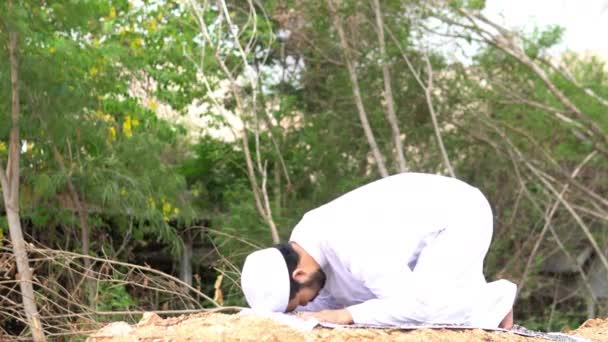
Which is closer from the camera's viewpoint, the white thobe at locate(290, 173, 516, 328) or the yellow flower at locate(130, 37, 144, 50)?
the white thobe at locate(290, 173, 516, 328)

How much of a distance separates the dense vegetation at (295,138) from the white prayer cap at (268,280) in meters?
5.61

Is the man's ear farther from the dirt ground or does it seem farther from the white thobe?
the dirt ground

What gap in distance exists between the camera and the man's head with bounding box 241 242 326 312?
376 centimetres

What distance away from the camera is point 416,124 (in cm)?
1313

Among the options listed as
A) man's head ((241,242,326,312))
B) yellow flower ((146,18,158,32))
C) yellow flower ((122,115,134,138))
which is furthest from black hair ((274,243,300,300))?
yellow flower ((146,18,158,32))

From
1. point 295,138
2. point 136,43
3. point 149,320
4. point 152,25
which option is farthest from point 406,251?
point 295,138

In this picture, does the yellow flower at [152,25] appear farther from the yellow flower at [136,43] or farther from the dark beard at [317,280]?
the dark beard at [317,280]

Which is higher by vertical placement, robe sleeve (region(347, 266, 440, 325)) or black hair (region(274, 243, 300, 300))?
black hair (region(274, 243, 300, 300))

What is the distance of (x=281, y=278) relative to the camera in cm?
376

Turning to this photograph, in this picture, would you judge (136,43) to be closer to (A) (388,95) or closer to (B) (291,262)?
(A) (388,95)

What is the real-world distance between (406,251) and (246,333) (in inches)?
26.0

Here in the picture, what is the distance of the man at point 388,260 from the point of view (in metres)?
3.82

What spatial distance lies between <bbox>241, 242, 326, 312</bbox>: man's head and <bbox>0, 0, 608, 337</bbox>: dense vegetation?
5585 mm

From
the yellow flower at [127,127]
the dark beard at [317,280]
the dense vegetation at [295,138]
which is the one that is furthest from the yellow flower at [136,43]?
the dark beard at [317,280]
